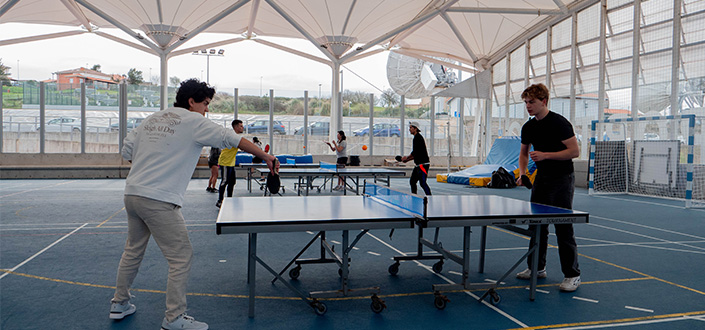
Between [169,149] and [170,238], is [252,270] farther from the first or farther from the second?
[169,149]

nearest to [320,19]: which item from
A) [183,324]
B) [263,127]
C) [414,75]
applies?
[263,127]

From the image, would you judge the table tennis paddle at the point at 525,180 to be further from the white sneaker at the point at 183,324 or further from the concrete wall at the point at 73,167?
the concrete wall at the point at 73,167

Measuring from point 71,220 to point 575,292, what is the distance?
832 centimetres

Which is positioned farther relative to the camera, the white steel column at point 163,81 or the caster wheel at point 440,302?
the white steel column at point 163,81

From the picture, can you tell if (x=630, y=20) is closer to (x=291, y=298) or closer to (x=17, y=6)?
(x=291, y=298)

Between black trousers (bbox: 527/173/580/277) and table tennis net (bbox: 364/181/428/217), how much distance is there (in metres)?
1.14

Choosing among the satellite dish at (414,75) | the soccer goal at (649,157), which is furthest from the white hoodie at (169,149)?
the satellite dish at (414,75)

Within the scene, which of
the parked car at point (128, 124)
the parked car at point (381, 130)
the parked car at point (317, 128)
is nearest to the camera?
the parked car at point (128, 124)

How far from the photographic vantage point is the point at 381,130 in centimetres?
2488

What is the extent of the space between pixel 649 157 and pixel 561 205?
13143 millimetres

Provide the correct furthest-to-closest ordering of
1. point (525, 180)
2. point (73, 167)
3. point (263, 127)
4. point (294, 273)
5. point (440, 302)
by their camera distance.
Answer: point (263, 127), point (73, 167), point (294, 273), point (525, 180), point (440, 302)

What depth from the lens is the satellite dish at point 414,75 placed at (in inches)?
1553

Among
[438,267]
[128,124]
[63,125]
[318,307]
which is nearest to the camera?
[318,307]

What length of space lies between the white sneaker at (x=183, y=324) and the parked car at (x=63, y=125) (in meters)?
20.5
